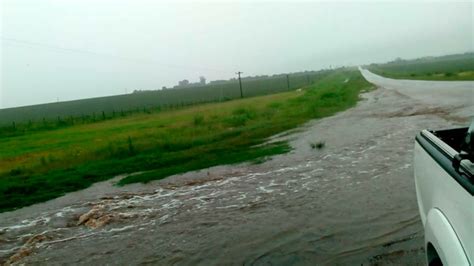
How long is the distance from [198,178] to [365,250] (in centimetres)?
677

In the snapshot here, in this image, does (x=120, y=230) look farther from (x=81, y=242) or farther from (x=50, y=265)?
(x=50, y=265)

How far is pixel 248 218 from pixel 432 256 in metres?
4.94

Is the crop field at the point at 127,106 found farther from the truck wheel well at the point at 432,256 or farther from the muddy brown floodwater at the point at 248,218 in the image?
the truck wheel well at the point at 432,256

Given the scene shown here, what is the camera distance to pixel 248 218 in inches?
292

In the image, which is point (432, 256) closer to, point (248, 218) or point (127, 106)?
point (248, 218)

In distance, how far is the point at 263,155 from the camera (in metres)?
13.7

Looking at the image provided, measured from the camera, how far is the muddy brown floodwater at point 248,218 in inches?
225

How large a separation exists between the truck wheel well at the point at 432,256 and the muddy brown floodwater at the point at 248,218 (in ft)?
7.13

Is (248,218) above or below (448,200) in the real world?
below

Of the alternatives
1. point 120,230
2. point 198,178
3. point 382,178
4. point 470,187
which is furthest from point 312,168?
point 470,187

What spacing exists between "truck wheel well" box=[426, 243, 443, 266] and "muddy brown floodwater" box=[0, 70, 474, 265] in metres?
2.17

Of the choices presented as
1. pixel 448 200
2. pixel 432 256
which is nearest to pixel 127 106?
pixel 432 256

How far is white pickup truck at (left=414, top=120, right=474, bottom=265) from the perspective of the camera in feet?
6.65

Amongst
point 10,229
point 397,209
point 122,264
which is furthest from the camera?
point 10,229
